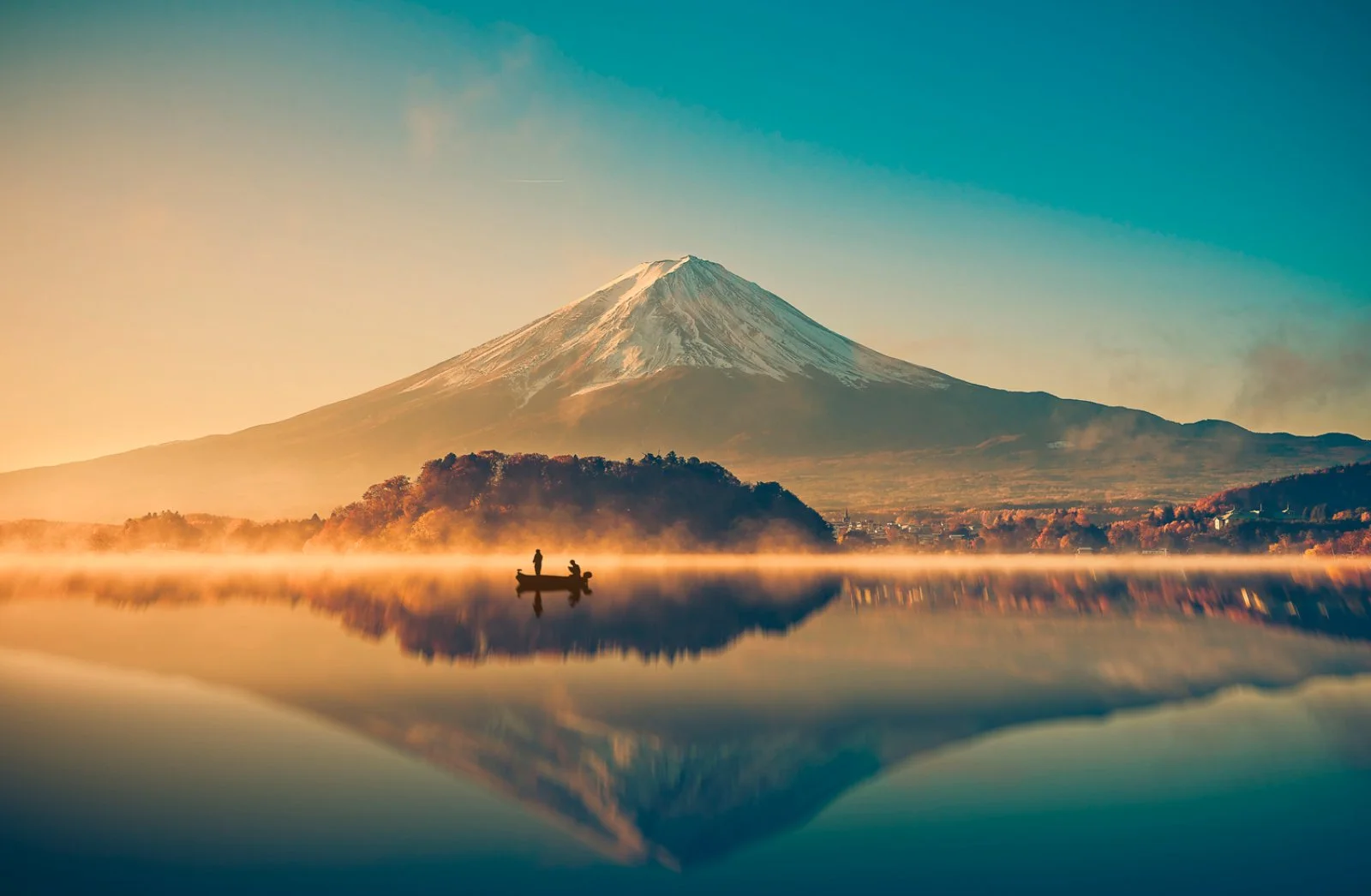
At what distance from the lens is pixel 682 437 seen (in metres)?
161

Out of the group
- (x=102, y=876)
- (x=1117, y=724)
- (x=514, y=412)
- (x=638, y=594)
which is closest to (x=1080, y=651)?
(x=1117, y=724)

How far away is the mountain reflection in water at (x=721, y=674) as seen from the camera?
498 inches

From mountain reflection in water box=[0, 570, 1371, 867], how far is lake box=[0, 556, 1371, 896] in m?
0.10

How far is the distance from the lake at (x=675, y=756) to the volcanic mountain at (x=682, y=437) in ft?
384

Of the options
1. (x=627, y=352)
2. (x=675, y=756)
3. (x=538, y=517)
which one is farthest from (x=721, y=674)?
(x=627, y=352)

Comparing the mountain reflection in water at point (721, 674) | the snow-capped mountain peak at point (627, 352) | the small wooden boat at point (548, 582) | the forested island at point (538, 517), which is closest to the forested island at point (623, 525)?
the forested island at point (538, 517)

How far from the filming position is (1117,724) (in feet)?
53.3

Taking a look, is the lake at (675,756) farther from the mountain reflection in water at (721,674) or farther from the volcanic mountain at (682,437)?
the volcanic mountain at (682,437)

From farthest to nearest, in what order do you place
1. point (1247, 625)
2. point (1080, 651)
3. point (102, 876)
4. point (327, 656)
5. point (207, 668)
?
A: point (1247, 625), point (1080, 651), point (327, 656), point (207, 668), point (102, 876)

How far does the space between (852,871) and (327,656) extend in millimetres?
15515

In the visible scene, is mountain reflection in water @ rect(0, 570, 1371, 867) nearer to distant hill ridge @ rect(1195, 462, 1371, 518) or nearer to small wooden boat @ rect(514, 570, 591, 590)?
small wooden boat @ rect(514, 570, 591, 590)

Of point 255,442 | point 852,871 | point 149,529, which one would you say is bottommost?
point 852,871

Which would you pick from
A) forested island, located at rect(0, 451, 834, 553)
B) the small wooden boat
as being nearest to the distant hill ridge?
forested island, located at rect(0, 451, 834, 553)

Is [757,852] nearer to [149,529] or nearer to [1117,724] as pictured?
[1117,724]
